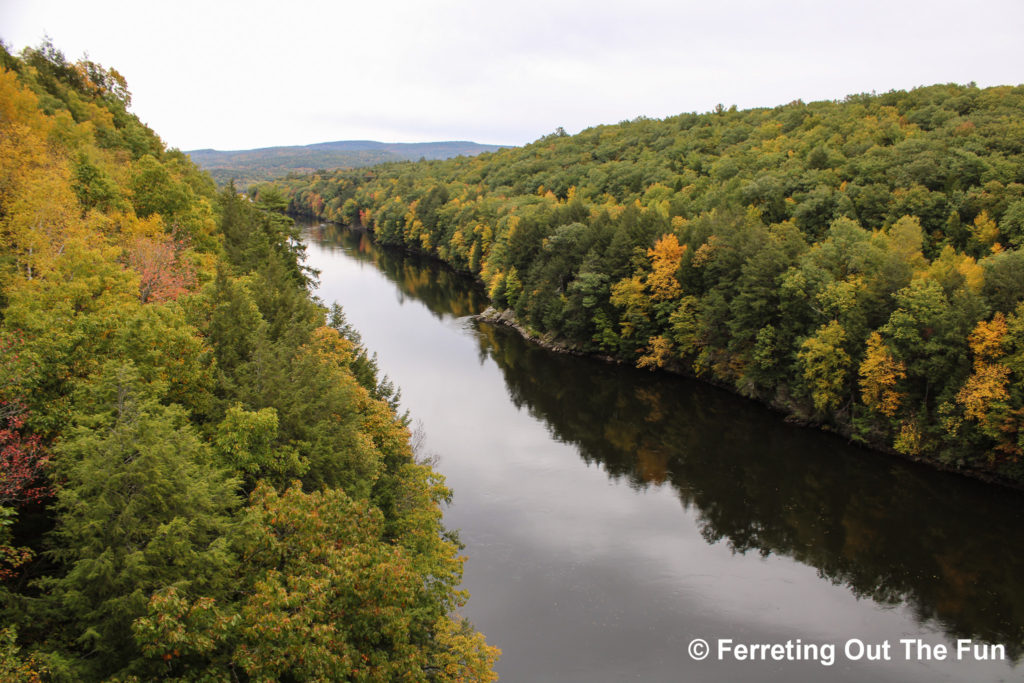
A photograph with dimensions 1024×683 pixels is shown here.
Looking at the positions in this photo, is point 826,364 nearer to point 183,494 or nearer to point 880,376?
point 880,376

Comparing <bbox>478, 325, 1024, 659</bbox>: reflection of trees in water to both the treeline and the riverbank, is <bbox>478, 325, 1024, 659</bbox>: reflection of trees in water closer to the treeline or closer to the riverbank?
the riverbank

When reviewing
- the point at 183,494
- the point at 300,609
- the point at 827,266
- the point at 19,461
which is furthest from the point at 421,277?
the point at 300,609

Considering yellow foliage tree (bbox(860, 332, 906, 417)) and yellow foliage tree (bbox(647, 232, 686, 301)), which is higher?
yellow foliage tree (bbox(647, 232, 686, 301))

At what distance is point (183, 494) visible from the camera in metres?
11.7

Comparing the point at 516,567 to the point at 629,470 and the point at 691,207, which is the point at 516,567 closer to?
the point at 629,470

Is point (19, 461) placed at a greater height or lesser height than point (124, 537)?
greater

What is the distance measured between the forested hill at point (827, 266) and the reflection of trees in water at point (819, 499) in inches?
97.6

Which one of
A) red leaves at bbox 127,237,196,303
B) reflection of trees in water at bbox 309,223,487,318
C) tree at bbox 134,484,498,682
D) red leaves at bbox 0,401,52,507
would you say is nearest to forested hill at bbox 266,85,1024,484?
reflection of trees in water at bbox 309,223,487,318

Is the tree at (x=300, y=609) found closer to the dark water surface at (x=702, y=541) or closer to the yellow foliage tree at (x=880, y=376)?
the dark water surface at (x=702, y=541)

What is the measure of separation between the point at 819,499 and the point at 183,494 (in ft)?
99.3

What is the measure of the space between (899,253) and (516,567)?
1205 inches

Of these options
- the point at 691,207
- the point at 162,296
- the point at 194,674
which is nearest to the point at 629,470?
the point at 162,296

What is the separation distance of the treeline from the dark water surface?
6.30 metres

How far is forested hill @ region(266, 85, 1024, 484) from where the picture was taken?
32312 millimetres
